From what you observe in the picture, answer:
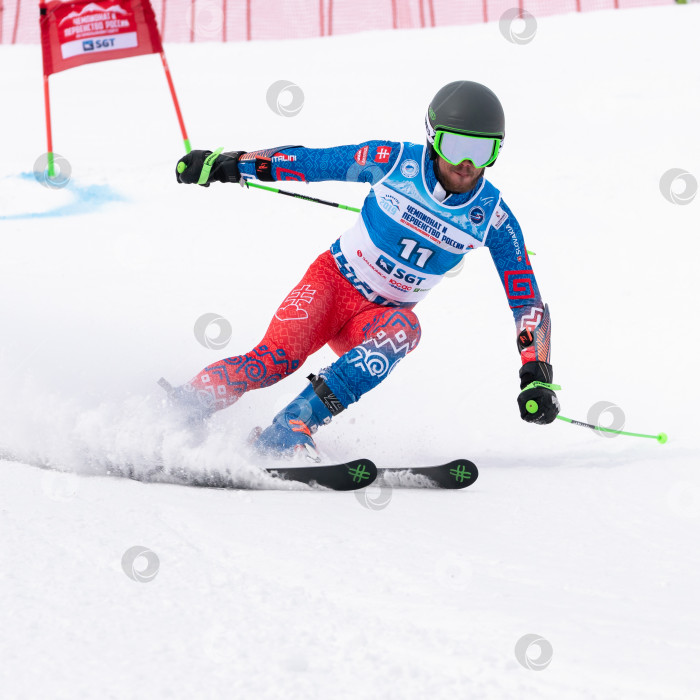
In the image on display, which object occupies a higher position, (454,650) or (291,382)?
(454,650)

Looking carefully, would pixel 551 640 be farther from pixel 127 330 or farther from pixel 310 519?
pixel 127 330

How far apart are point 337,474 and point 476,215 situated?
1.22m

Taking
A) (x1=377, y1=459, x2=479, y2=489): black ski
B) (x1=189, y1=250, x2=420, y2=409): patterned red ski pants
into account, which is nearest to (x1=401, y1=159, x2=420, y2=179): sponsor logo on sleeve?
(x1=189, y1=250, x2=420, y2=409): patterned red ski pants

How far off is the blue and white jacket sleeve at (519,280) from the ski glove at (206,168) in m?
1.13

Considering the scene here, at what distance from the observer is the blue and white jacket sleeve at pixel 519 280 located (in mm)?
3359

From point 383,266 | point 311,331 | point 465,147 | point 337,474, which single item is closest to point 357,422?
point 311,331

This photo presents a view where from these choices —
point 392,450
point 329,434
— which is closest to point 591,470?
point 392,450

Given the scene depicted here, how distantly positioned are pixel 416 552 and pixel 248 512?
0.56 metres

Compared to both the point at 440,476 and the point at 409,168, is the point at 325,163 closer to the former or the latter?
the point at 409,168

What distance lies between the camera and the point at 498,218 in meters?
3.38

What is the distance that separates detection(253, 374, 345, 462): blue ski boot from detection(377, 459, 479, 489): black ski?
315 mm

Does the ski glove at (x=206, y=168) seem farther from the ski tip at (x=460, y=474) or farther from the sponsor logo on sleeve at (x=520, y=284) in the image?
the ski tip at (x=460, y=474)

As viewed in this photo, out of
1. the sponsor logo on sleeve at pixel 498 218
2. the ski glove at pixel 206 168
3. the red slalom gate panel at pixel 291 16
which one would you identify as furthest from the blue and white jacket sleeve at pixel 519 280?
the red slalom gate panel at pixel 291 16

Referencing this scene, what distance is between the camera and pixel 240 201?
7980 mm
